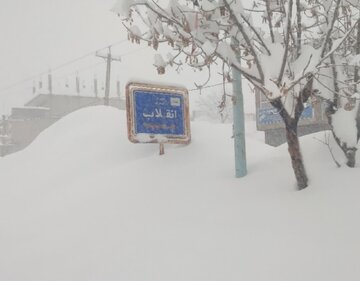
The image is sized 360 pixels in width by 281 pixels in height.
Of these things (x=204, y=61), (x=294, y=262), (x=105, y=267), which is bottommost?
(x=105, y=267)

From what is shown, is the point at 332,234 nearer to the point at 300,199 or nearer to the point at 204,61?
the point at 300,199

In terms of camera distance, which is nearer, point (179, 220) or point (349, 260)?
point (349, 260)

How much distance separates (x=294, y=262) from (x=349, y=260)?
14.9 inches

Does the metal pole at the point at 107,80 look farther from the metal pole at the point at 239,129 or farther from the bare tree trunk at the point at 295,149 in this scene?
the bare tree trunk at the point at 295,149

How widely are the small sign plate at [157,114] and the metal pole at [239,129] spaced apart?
56.6 inches

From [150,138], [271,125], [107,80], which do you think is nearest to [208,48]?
[150,138]

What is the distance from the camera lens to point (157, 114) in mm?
5906

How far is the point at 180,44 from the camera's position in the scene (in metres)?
3.47

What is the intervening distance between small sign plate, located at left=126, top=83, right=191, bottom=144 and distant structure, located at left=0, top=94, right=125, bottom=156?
4262cm

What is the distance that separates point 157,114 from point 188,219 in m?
2.29

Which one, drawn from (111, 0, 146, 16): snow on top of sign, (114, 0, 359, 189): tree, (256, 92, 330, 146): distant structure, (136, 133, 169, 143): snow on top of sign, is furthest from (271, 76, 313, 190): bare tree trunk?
(256, 92, 330, 146): distant structure

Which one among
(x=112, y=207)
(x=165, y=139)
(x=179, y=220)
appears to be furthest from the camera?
(x=165, y=139)

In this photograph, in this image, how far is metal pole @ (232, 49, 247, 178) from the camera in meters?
4.58

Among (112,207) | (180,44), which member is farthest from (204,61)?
(112,207)
